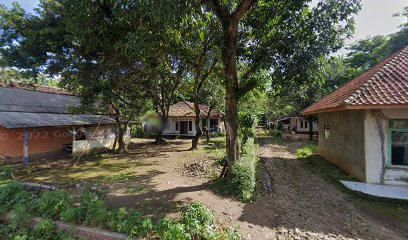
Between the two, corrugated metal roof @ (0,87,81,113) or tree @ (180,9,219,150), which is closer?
tree @ (180,9,219,150)

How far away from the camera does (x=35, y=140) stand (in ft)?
47.0

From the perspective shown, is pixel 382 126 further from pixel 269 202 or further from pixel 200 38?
pixel 200 38

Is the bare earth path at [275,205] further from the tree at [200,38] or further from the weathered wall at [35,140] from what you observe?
the weathered wall at [35,140]

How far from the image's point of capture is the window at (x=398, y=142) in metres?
7.49

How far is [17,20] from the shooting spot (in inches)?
490

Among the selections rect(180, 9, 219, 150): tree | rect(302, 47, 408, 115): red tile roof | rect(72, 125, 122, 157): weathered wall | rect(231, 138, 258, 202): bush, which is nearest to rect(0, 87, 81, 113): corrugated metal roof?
rect(72, 125, 122, 157): weathered wall

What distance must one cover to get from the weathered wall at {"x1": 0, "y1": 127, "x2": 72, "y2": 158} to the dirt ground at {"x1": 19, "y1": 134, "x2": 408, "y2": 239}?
4.29 metres

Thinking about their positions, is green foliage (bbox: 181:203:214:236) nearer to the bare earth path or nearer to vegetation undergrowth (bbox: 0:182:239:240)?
vegetation undergrowth (bbox: 0:182:239:240)

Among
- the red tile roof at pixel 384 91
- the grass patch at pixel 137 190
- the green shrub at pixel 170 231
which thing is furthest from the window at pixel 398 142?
the grass patch at pixel 137 190

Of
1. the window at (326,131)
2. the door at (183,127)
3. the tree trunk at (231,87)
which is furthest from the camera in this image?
the door at (183,127)

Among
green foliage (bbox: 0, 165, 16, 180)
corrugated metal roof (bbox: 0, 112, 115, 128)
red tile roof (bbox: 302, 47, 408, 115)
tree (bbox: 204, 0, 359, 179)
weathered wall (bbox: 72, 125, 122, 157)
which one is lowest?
green foliage (bbox: 0, 165, 16, 180)

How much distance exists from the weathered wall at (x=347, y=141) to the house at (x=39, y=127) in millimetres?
14233

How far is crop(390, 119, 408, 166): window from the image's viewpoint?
7.49 meters

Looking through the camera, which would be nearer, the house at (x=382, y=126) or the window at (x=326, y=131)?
the house at (x=382, y=126)
